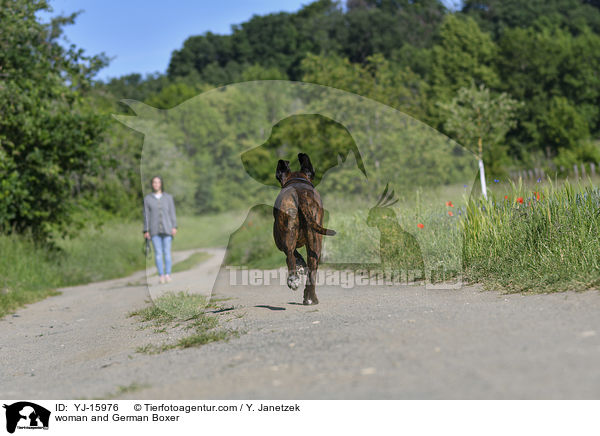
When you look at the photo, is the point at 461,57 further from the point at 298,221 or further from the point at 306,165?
the point at 298,221

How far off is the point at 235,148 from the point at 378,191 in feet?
30.9

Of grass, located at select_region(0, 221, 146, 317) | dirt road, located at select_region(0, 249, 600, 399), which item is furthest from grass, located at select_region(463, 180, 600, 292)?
grass, located at select_region(0, 221, 146, 317)

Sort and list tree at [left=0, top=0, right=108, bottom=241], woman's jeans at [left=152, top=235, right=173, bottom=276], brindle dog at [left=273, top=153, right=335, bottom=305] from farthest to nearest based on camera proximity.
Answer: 1. tree at [left=0, top=0, right=108, bottom=241]
2. woman's jeans at [left=152, top=235, right=173, bottom=276]
3. brindle dog at [left=273, top=153, right=335, bottom=305]

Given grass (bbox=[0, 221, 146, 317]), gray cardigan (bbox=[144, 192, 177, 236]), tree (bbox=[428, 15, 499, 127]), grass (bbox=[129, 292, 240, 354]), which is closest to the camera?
grass (bbox=[129, 292, 240, 354])

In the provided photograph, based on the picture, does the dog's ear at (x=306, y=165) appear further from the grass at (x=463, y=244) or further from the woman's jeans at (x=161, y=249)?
the woman's jeans at (x=161, y=249)

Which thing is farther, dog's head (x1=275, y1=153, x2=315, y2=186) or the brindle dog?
dog's head (x1=275, y1=153, x2=315, y2=186)

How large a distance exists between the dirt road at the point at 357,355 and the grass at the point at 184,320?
0.55 feet

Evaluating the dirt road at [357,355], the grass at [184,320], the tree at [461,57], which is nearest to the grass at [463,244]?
the dirt road at [357,355]
